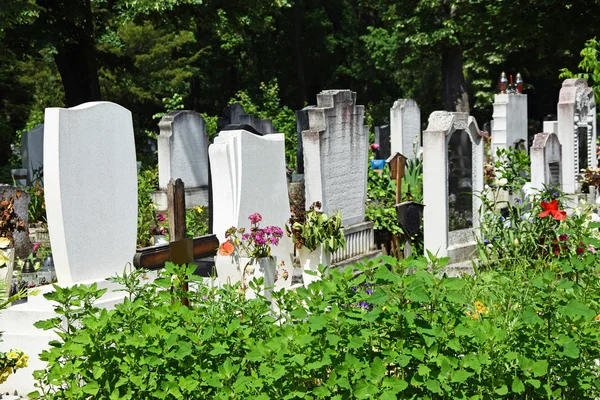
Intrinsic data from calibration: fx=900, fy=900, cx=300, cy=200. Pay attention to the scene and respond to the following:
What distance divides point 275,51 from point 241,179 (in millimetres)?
32689

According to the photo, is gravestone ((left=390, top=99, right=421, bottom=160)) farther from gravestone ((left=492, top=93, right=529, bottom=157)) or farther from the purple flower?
the purple flower

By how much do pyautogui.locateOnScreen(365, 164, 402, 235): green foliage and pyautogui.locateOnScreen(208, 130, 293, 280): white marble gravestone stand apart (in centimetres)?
248

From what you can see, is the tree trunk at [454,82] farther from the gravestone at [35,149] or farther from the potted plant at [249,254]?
the potted plant at [249,254]

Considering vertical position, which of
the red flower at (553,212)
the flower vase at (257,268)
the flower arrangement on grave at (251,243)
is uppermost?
the red flower at (553,212)

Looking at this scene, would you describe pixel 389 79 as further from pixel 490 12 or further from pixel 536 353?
pixel 536 353

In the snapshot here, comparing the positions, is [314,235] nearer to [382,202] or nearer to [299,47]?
[382,202]

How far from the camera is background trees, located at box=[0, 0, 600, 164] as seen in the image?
19.1 metres

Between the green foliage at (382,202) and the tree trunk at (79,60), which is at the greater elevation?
the tree trunk at (79,60)

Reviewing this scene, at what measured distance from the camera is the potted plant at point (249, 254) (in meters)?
8.45

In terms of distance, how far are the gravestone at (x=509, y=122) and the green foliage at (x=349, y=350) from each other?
1297 cm

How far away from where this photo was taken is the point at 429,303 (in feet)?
14.8

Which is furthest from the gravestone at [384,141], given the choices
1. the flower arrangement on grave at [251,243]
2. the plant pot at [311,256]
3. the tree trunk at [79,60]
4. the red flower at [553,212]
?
the flower arrangement on grave at [251,243]

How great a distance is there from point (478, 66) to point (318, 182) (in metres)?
25.6

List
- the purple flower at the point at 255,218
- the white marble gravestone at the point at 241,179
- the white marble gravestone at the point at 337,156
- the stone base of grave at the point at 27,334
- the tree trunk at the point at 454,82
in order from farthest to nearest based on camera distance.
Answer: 1. the tree trunk at the point at 454,82
2. the white marble gravestone at the point at 337,156
3. the white marble gravestone at the point at 241,179
4. the purple flower at the point at 255,218
5. the stone base of grave at the point at 27,334
